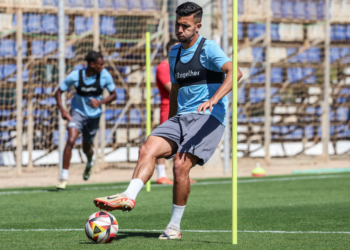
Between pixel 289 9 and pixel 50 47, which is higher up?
pixel 289 9

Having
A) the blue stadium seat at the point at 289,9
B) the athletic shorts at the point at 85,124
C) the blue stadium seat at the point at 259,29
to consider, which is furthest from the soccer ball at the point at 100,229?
the blue stadium seat at the point at 289,9

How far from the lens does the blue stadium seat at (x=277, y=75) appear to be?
18.9 meters

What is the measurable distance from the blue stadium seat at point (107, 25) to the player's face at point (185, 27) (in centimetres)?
1036

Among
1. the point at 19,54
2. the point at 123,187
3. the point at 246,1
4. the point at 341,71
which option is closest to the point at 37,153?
the point at 19,54

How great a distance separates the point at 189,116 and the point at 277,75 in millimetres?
14305

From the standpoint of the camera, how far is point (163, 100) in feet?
31.8

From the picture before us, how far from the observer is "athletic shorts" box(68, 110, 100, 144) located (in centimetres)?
965

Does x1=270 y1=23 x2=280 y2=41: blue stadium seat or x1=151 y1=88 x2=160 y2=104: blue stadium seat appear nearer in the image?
x1=151 y1=88 x2=160 y2=104: blue stadium seat

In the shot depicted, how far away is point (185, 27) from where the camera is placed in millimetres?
5121

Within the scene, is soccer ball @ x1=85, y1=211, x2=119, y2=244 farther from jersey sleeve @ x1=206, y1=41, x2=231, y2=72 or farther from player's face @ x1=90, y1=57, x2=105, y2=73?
player's face @ x1=90, y1=57, x2=105, y2=73

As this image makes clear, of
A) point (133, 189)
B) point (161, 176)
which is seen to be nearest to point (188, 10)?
point (133, 189)

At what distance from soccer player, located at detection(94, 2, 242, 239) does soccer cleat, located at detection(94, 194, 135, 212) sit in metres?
0.41

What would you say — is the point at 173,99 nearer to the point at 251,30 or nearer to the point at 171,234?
the point at 171,234

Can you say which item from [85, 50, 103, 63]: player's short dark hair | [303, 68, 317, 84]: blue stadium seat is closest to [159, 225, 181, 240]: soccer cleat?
[85, 50, 103, 63]: player's short dark hair
